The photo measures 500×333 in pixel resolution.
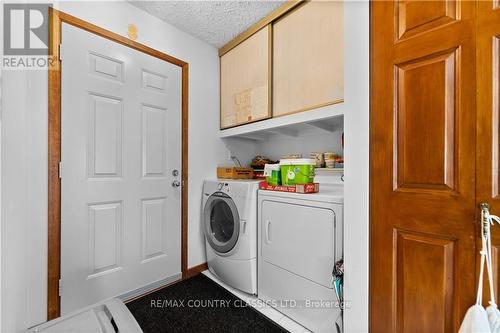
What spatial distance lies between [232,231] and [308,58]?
4.94 feet

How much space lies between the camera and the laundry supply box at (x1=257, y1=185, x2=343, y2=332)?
1278mm

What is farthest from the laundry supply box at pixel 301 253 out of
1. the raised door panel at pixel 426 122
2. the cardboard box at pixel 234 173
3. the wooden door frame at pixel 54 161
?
the wooden door frame at pixel 54 161

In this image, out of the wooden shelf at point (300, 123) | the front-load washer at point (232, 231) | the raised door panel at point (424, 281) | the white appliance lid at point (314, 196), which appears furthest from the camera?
the front-load washer at point (232, 231)

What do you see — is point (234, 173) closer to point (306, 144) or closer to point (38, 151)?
point (306, 144)

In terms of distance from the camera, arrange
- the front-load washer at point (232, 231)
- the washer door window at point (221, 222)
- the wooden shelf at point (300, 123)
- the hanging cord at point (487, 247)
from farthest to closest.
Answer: the washer door window at point (221, 222), the front-load washer at point (232, 231), the wooden shelf at point (300, 123), the hanging cord at point (487, 247)

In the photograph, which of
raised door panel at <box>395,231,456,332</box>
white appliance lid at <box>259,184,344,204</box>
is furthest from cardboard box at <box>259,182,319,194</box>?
raised door panel at <box>395,231,456,332</box>

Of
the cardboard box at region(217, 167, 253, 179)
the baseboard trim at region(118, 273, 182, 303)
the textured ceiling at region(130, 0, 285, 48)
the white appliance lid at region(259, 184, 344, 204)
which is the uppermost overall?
the textured ceiling at region(130, 0, 285, 48)

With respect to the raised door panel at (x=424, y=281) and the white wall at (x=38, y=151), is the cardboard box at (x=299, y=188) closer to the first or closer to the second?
the raised door panel at (x=424, y=281)

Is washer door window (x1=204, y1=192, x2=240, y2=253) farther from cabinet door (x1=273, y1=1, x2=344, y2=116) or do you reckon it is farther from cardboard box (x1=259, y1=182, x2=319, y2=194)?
cabinet door (x1=273, y1=1, x2=344, y2=116)

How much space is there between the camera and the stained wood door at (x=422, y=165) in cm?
81

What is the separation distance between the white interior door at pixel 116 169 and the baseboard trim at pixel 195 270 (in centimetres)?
11

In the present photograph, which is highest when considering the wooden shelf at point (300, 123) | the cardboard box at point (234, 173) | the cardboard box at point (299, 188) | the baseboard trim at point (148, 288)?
the wooden shelf at point (300, 123)

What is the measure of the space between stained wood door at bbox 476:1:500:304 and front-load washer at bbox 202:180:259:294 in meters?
1.26

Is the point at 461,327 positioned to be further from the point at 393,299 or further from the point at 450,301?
the point at 393,299
